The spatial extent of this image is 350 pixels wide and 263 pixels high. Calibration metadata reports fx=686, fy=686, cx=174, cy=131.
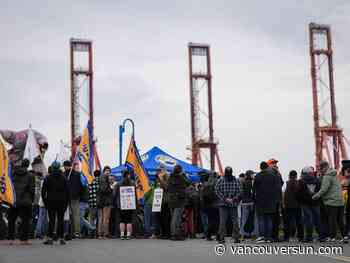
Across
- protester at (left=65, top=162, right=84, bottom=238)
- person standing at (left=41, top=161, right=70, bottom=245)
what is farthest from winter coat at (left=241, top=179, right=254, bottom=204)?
person standing at (left=41, top=161, right=70, bottom=245)

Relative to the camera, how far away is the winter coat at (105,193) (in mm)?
17156

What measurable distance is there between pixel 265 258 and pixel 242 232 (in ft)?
26.4

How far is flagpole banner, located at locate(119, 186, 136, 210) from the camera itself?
16562 mm

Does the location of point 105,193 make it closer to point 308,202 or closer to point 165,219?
point 165,219

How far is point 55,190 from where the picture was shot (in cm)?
1345

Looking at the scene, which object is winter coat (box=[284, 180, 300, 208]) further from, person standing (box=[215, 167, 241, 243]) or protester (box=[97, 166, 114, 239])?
protester (box=[97, 166, 114, 239])

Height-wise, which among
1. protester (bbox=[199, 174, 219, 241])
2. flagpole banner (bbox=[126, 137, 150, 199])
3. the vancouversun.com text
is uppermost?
flagpole banner (bbox=[126, 137, 150, 199])

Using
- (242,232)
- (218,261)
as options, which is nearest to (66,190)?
(218,261)

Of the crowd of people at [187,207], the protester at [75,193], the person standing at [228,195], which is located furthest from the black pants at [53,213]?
the person standing at [228,195]

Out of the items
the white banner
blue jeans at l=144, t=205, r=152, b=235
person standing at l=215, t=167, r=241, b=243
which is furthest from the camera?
blue jeans at l=144, t=205, r=152, b=235

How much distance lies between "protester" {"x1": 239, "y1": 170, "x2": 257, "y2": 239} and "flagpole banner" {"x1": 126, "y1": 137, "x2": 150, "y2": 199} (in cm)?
269

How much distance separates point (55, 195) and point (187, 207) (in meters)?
5.61

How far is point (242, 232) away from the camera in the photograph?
1819cm

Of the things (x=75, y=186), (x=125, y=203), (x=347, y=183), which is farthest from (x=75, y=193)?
(x=347, y=183)
